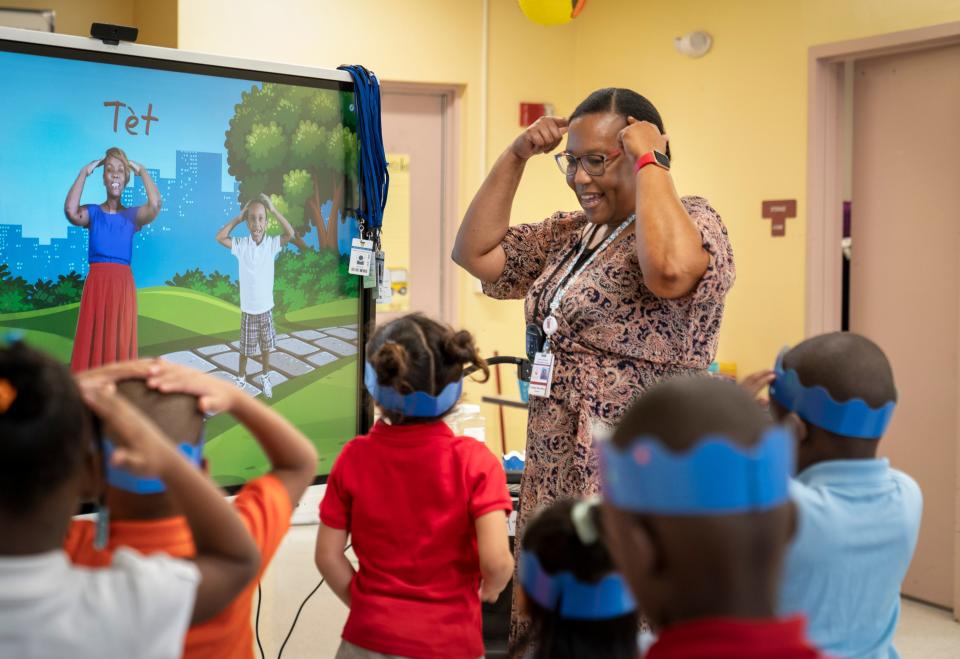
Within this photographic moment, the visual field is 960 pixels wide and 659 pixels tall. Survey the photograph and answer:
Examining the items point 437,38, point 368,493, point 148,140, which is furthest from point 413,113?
point 368,493

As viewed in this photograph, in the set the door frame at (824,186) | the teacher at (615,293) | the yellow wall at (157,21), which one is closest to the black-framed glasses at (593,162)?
the teacher at (615,293)

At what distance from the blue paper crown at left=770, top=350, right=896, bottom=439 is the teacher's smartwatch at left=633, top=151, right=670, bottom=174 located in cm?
76

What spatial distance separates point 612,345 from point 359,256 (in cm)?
90

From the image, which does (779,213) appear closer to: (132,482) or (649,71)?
(649,71)

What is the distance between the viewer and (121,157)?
2.48 meters

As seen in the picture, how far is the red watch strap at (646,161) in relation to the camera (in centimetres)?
218

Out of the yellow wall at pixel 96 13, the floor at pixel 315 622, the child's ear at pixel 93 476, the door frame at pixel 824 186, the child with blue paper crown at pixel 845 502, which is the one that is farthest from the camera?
the yellow wall at pixel 96 13

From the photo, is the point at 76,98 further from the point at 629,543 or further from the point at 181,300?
the point at 629,543

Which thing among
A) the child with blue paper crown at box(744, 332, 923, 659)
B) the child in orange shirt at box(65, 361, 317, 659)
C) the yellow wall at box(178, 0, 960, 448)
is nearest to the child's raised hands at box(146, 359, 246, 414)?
the child in orange shirt at box(65, 361, 317, 659)

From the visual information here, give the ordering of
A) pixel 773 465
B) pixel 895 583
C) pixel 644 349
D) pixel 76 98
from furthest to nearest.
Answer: pixel 76 98, pixel 644 349, pixel 895 583, pixel 773 465

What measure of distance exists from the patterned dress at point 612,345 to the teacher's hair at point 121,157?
3.54 feet

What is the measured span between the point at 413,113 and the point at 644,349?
3.95 metres

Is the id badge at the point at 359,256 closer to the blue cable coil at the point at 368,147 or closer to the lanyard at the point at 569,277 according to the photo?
the blue cable coil at the point at 368,147

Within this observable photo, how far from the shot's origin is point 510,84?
5.92 meters
